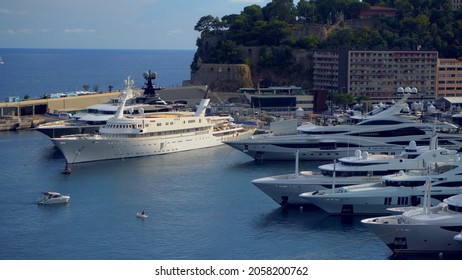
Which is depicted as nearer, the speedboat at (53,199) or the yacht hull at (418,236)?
the yacht hull at (418,236)

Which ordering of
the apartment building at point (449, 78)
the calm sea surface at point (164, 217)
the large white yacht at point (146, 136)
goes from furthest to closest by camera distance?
the apartment building at point (449, 78)
the large white yacht at point (146, 136)
the calm sea surface at point (164, 217)

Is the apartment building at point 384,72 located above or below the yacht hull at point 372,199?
above

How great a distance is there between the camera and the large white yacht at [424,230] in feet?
57.1

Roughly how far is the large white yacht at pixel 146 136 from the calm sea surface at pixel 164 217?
588 mm

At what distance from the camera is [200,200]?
22453mm

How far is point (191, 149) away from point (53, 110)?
1188 cm

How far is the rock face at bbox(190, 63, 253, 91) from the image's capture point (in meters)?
46.2

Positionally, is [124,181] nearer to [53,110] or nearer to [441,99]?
[53,110]

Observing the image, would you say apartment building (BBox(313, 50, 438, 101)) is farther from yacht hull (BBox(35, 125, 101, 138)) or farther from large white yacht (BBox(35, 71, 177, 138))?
yacht hull (BBox(35, 125, 101, 138))

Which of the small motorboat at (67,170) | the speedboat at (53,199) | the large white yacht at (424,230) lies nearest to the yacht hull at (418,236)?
the large white yacht at (424,230)

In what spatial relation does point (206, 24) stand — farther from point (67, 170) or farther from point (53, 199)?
point (53, 199)

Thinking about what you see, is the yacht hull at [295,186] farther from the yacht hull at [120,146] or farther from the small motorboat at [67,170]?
the yacht hull at [120,146]

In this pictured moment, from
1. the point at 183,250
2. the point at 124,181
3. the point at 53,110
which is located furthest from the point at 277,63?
the point at 183,250

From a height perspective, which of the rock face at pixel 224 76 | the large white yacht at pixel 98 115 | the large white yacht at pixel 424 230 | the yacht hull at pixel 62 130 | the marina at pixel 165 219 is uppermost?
the rock face at pixel 224 76
